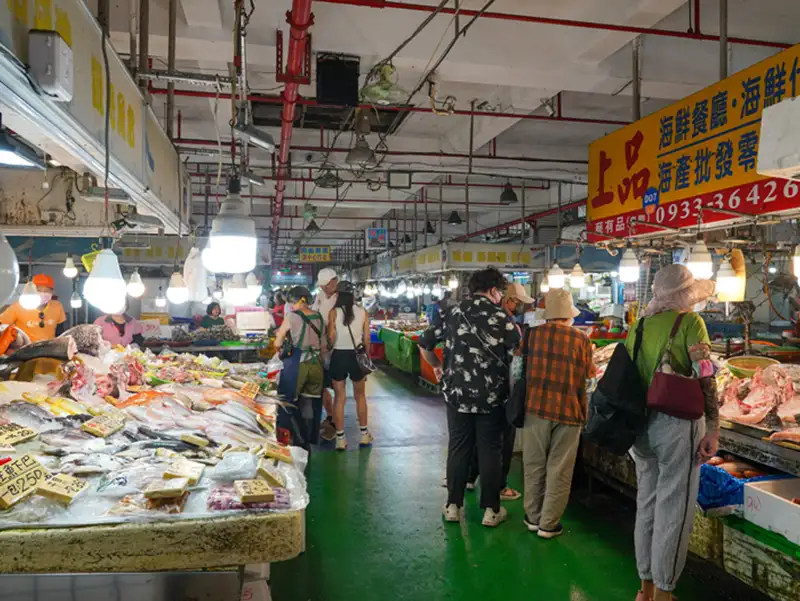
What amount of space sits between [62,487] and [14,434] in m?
0.83

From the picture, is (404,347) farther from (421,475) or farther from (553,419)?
(553,419)

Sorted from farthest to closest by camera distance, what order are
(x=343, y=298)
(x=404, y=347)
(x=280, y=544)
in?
(x=404, y=347) → (x=343, y=298) → (x=280, y=544)

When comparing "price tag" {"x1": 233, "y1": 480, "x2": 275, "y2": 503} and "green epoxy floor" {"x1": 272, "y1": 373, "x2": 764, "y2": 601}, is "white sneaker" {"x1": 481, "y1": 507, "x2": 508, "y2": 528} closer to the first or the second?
"green epoxy floor" {"x1": 272, "y1": 373, "x2": 764, "y2": 601}

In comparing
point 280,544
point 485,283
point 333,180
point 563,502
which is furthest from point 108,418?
point 333,180

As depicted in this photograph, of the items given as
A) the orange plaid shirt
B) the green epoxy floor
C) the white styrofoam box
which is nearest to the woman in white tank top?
the green epoxy floor

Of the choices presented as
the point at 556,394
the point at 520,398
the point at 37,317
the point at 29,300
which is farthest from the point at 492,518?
the point at 37,317

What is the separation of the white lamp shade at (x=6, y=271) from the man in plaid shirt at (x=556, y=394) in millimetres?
3619

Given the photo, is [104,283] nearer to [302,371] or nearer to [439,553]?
[439,553]

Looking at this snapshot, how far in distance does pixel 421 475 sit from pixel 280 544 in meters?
4.24

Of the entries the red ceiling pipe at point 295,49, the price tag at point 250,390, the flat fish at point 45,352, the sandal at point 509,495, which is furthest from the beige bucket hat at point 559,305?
the flat fish at point 45,352

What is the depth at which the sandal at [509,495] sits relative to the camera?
552 cm

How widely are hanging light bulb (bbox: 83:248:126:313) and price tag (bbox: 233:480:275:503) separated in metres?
1.73

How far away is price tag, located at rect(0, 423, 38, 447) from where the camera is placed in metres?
2.78

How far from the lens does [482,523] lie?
16.0 feet
